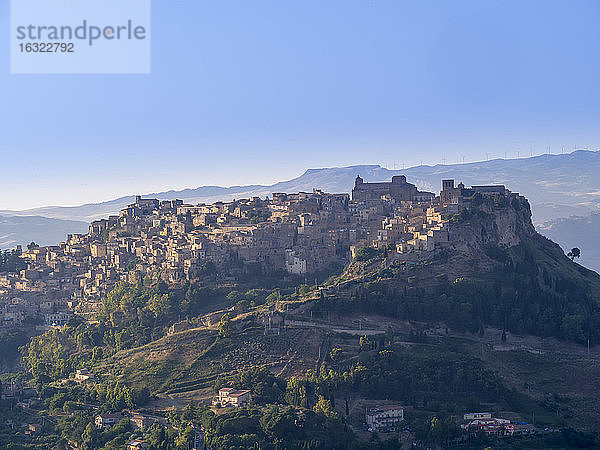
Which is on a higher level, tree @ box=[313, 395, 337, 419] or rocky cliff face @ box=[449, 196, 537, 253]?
rocky cliff face @ box=[449, 196, 537, 253]

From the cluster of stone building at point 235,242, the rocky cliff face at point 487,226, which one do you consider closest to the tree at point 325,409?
the cluster of stone building at point 235,242

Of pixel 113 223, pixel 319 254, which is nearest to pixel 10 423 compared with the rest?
pixel 319 254

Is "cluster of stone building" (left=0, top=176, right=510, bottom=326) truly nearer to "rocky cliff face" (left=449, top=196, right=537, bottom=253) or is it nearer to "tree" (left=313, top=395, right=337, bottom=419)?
"rocky cliff face" (left=449, top=196, right=537, bottom=253)

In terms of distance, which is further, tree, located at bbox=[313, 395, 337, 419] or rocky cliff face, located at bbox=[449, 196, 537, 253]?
rocky cliff face, located at bbox=[449, 196, 537, 253]

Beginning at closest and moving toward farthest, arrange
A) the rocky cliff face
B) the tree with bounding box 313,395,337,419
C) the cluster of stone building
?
1. the tree with bounding box 313,395,337,419
2. the rocky cliff face
3. the cluster of stone building

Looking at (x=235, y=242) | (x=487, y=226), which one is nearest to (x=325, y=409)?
(x=487, y=226)

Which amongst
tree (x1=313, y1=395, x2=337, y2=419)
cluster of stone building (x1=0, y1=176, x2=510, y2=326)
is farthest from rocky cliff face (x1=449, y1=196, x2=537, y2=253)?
tree (x1=313, y1=395, x2=337, y2=419)

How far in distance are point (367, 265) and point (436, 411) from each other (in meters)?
10.7

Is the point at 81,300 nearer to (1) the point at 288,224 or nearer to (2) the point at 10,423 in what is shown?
(1) the point at 288,224

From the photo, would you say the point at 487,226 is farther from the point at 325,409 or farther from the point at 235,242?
Answer: the point at 325,409

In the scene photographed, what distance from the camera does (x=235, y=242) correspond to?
141ft

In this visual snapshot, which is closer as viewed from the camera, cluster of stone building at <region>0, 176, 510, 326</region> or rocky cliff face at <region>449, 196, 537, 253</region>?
rocky cliff face at <region>449, 196, 537, 253</region>

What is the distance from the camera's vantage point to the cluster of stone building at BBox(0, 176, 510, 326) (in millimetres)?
41438

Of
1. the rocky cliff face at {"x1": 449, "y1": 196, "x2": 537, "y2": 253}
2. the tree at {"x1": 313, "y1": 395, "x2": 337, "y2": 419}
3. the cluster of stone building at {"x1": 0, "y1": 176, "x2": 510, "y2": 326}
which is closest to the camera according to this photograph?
the tree at {"x1": 313, "y1": 395, "x2": 337, "y2": 419}
